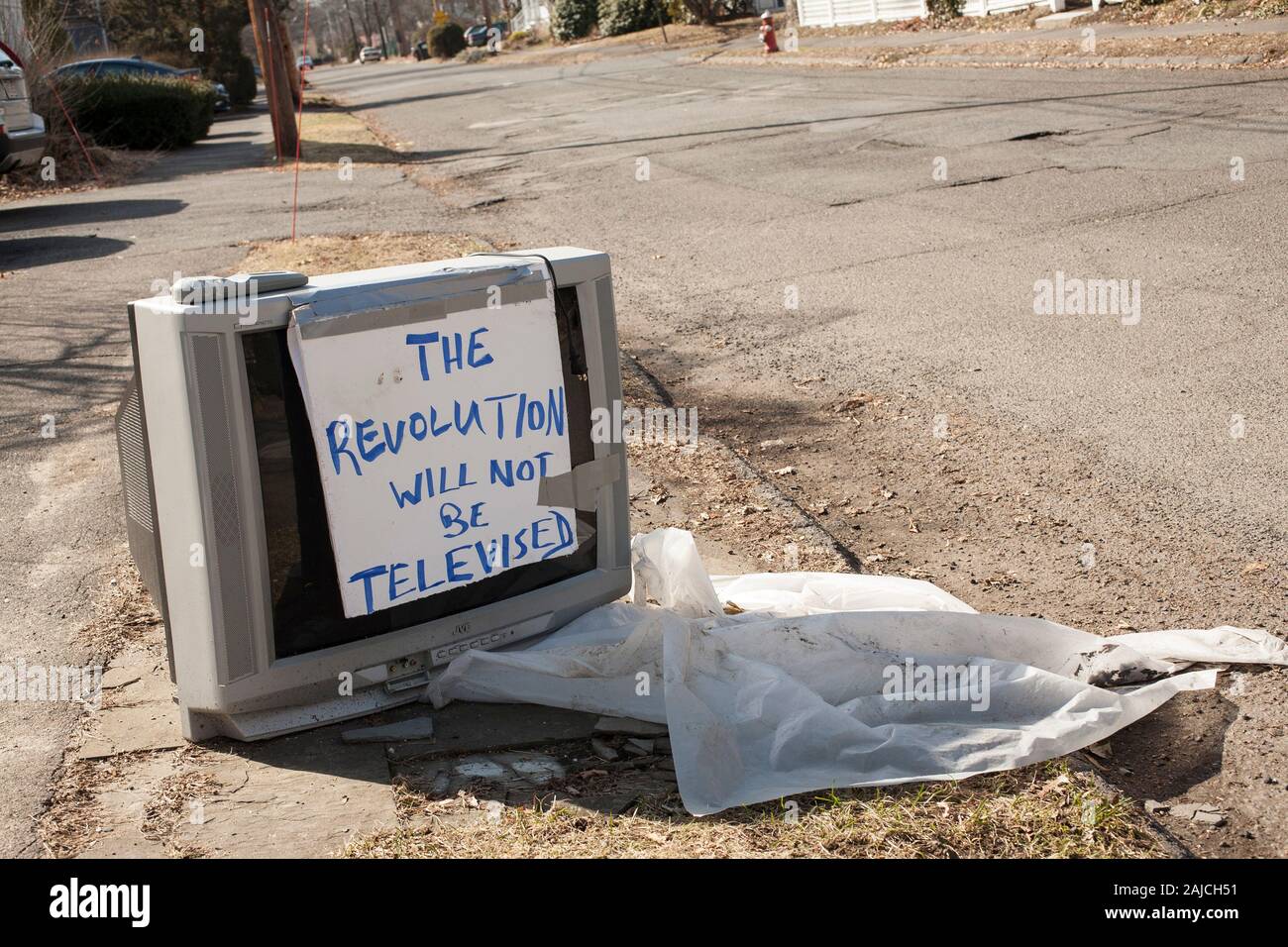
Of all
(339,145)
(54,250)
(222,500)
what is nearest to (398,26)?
(339,145)

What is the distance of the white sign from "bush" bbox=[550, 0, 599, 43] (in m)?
54.5

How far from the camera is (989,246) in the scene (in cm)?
862

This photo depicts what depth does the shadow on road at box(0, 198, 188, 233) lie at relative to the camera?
1373cm

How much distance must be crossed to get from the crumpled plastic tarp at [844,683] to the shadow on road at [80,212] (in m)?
12.0

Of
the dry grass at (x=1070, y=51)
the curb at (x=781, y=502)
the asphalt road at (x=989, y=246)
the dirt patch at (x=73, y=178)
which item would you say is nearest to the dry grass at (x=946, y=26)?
the dry grass at (x=1070, y=51)

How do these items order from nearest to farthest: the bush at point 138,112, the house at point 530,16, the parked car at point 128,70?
the bush at point 138,112, the parked car at point 128,70, the house at point 530,16

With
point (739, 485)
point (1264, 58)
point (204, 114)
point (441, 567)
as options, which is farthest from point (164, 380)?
point (204, 114)

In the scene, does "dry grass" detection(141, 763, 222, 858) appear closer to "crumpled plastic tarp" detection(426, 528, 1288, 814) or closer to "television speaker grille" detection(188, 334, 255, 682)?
"television speaker grille" detection(188, 334, 255, 682)

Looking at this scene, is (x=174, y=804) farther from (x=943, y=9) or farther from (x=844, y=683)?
(x=943, y=9)

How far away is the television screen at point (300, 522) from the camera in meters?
3.24

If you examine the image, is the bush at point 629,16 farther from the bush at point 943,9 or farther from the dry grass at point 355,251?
the dry grass at point 355,251

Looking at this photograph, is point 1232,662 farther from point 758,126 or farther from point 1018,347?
point 758,126

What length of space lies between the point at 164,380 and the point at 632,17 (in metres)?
49.6

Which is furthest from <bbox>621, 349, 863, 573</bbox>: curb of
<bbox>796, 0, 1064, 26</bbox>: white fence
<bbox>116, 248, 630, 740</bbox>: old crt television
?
<bbox>796, 0, 1064, 26</bbox>: white fence
